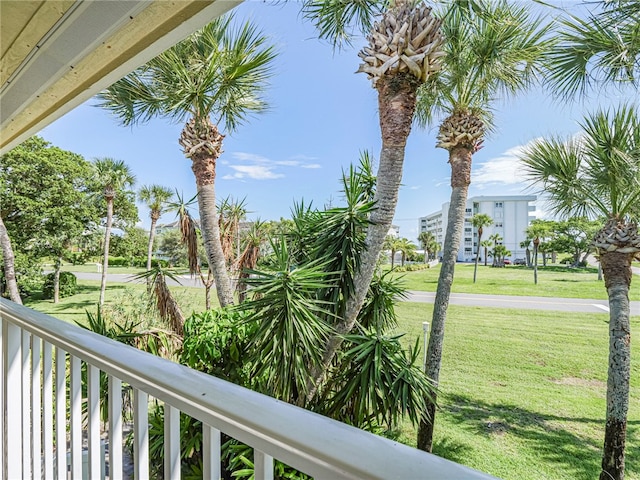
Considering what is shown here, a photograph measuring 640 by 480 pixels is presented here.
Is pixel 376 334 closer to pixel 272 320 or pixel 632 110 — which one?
pixel 272 320

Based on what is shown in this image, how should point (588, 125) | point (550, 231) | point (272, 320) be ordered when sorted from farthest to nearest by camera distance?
point (550, 231), point (588, 125), point (272, 320)

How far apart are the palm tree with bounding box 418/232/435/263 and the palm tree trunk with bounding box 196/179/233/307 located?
4.78 m

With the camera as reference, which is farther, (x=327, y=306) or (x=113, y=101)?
(x=113, y=101)

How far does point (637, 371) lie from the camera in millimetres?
4895

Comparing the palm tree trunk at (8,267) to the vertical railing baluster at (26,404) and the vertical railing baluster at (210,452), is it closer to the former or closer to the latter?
the vertical railing baluster at (26,404)

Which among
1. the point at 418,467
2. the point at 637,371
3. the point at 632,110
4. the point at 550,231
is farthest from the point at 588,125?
the point at 418,467

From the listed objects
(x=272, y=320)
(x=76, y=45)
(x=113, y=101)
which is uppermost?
(x=113, y=101)

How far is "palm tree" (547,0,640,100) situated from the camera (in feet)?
6.27

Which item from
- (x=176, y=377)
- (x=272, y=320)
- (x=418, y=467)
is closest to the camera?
(x=418, y=467)

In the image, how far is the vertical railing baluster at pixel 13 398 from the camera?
1.26 m

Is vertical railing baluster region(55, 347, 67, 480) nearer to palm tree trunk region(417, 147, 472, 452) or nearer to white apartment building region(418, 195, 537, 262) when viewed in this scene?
palm tree trunk region(417, 147, 472, 452)

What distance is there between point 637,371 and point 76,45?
692 cm

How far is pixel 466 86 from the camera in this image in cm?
398

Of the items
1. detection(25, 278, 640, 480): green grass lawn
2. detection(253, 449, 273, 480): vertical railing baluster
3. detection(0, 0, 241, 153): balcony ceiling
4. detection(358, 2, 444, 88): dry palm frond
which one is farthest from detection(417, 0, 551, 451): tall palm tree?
detection(253, 449, 273, 480): vertical railing baluster
